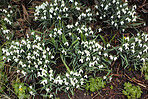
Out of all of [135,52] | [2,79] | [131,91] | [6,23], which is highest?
[6,23]

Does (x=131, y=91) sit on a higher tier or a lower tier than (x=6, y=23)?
lower

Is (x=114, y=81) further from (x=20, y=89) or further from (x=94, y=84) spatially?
(x=20, y=89)

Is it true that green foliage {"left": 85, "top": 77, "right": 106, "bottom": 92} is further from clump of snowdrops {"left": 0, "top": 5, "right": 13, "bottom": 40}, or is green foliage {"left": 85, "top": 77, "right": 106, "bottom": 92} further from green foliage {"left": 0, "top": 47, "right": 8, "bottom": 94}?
clump of snowdrops {"left": 0, "top": 5, "right": 13, "bottom": 40}

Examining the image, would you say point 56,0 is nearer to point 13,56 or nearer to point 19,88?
point 13,56

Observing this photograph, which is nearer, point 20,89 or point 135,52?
point 20,89

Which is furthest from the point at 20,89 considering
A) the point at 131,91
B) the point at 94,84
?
the point at 131,91

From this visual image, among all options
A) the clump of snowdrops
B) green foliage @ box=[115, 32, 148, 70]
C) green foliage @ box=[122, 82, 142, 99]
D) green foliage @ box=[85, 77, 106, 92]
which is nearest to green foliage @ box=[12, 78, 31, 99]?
the clump of snowdrops

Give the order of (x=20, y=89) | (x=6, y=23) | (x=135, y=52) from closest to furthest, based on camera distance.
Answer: (x=20, y=89)
(x=135, y=52)
(x=6, y=23)
